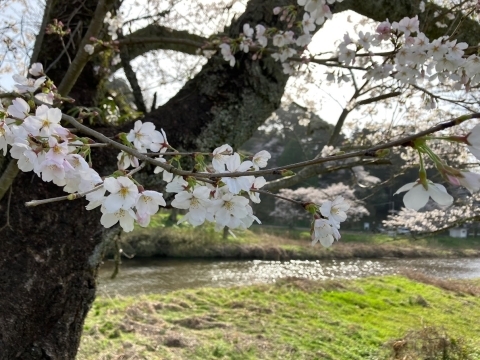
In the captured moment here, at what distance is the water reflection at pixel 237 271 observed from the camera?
8.30 meters

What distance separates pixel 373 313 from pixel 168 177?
555 cm

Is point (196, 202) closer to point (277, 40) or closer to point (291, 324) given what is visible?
point (277, 40)

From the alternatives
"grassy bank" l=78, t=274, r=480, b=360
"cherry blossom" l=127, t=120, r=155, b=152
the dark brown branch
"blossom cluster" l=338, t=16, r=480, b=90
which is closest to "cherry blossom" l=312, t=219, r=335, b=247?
"cherry blossom" l=127, t=120, r=155, b=152

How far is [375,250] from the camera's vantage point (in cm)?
1462

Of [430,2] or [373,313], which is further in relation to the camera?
[373,313]

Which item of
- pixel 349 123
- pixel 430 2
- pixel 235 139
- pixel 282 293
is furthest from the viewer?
pixel 349 123

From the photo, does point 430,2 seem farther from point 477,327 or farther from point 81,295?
point 477,327

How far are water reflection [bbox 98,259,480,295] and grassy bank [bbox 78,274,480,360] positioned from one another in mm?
1889

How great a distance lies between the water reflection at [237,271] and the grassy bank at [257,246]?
0.54m

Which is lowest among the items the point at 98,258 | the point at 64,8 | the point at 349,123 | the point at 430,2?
the point at 98,258

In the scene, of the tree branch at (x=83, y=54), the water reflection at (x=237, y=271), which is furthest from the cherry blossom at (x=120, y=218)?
the water reflection at (x=237, y=271)

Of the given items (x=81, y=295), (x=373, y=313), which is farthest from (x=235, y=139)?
(x=373, y=313)

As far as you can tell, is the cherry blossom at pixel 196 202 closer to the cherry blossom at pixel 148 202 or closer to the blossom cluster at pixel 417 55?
the cherry blossom at pixel 148 202

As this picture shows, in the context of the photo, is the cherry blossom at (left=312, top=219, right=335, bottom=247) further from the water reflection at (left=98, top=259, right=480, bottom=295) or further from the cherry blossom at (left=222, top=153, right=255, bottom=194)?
the water reflection at (left=98, top=259, right=480, bottom=295)
